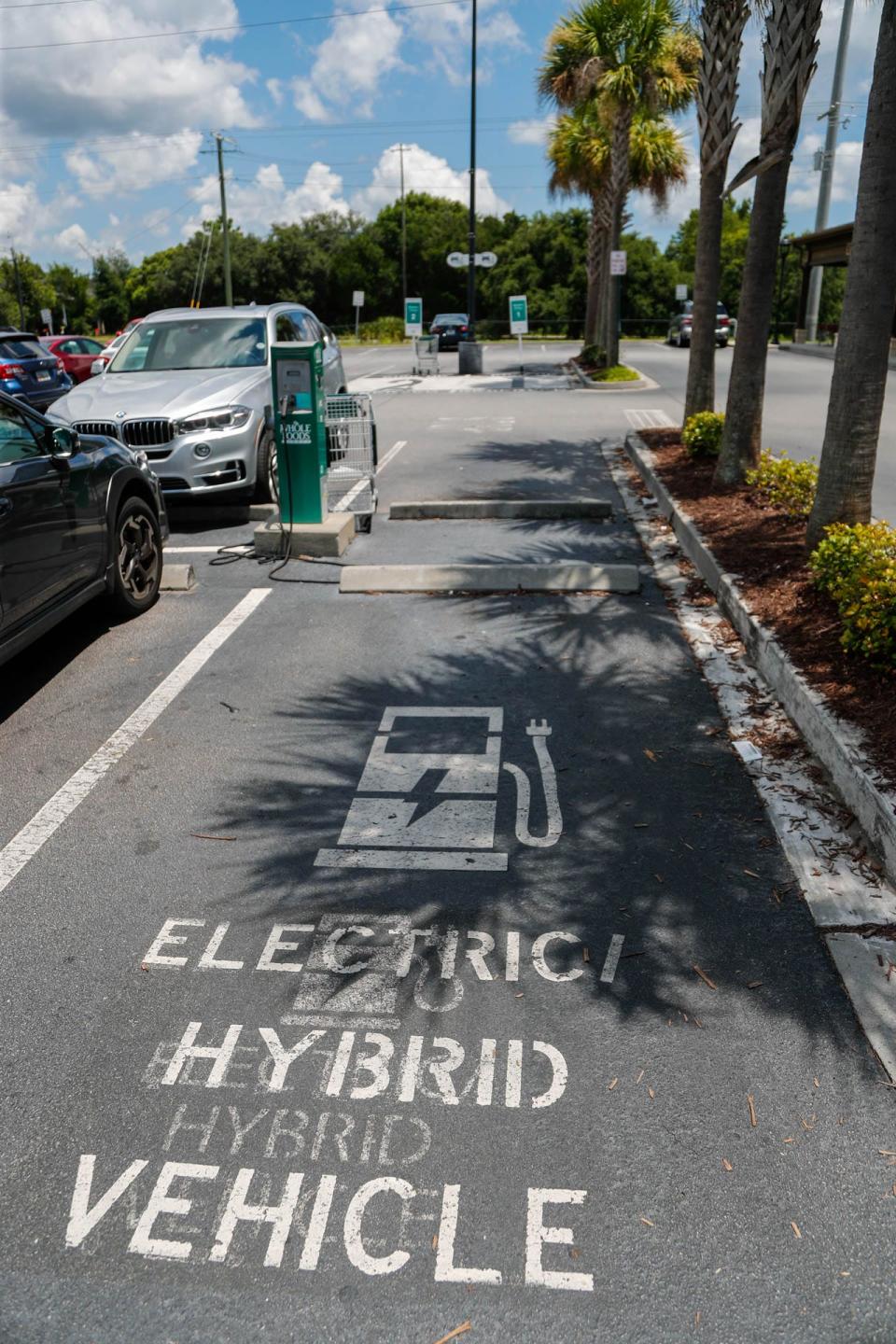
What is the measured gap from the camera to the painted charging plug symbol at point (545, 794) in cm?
440

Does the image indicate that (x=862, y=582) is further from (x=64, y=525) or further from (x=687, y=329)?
(x=687, y=329)

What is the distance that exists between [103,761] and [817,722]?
3.48m

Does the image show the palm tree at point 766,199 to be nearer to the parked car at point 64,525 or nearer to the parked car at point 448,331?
the parked car at point 64,525

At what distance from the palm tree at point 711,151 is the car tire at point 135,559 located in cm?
728

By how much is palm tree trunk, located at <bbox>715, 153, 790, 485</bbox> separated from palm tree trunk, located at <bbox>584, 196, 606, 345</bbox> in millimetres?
23370

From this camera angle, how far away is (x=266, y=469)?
1062 cm

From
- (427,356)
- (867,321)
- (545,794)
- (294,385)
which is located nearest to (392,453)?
(294,385)

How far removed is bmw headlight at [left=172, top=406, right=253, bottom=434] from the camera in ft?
32.2

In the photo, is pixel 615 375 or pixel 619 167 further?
pixel 615 375

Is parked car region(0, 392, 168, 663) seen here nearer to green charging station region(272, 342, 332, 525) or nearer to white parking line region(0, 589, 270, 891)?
white parking line region(0, 589, 270, 891)

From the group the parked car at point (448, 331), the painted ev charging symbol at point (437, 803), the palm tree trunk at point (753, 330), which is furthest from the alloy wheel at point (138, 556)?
the parked car at point (448, 331)

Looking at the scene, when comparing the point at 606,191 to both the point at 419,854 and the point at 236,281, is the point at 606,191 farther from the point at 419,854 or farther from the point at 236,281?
the point at 236,281

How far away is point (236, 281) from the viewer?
71.6 metres

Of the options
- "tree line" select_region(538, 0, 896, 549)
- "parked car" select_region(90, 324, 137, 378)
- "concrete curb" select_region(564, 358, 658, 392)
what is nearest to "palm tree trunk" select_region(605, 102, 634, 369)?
"concrete curb" select_region(564, 358, 658, 392)
